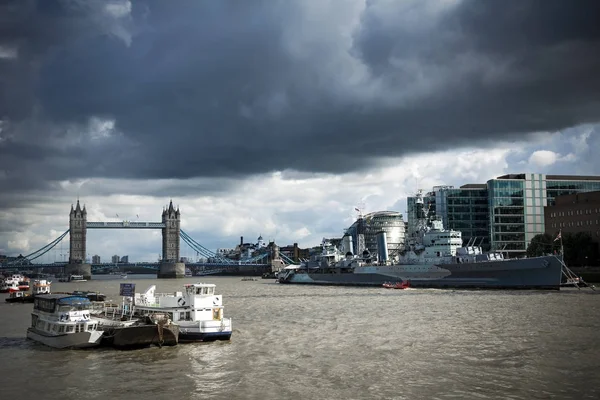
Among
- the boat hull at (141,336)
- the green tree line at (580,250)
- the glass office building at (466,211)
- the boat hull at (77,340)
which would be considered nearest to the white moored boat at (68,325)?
the boat hull at (77,340)

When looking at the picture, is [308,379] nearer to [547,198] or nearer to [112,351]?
[112,351]

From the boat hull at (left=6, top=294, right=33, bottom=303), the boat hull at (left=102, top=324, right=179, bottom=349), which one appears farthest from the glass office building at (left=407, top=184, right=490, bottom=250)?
the boat hull at (left=102, top=324, right=179, bottom=349)

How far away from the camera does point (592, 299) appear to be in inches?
2744

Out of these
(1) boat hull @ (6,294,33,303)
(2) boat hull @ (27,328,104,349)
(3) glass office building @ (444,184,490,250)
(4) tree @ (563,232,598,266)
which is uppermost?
(3) glass office building @ (444,184,490,250)

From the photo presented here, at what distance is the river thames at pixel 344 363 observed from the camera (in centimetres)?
2641

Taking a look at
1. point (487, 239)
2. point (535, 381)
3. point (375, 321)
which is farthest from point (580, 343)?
point (487, 239)

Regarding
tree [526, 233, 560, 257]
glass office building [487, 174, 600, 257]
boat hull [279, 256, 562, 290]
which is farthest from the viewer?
glass office building [487, 174, 600, 257]

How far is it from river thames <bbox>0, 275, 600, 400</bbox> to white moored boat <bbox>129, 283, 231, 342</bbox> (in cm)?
121

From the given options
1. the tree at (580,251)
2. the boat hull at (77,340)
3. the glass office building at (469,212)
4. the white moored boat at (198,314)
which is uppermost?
the glass office building at (469,212)

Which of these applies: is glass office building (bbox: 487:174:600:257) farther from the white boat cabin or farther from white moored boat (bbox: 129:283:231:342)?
white moored boat (bbox: 129:283:231:342)

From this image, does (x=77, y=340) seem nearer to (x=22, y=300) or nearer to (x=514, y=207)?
(x=22, y=300)

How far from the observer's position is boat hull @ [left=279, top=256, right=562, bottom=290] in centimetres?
8862

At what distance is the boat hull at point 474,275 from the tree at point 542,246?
41692 mm

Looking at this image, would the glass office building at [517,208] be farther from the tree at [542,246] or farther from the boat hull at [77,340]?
the boat hull at [77,340]
